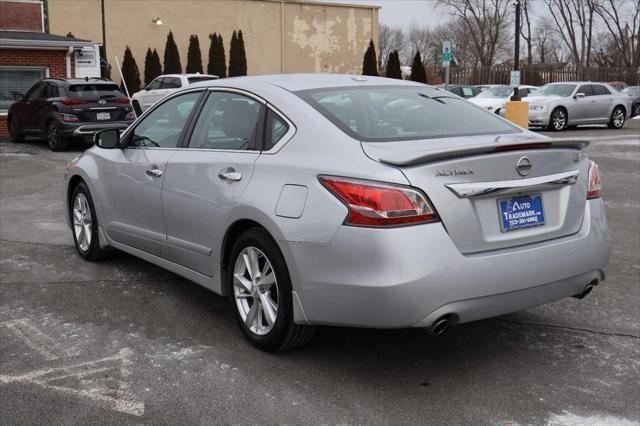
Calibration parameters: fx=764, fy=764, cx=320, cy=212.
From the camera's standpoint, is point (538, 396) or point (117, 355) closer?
point (538, 396)

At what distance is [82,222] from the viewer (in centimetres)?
644

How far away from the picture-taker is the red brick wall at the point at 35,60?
21.5 meters

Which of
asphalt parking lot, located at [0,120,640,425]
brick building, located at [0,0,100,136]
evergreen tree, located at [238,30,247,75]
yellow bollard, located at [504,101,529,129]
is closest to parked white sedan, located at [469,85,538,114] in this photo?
yellow bollard, located at [504,101,529,129]

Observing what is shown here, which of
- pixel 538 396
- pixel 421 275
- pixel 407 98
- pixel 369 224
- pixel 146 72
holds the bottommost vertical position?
pixel 538 396

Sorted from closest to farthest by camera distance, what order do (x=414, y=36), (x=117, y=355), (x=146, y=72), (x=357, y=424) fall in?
(x=357, y=424) → (x=117, y=355) → (x=146, y=72) → (x=414, y=36)

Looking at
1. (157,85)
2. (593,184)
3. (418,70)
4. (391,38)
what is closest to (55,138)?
(157,85)

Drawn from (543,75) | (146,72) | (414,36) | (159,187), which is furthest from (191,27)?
(414,36)

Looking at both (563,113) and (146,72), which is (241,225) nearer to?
(563,113)

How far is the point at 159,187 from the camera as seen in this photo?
16.7 feet

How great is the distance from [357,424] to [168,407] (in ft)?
2.92

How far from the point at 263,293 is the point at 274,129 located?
3.03 feet

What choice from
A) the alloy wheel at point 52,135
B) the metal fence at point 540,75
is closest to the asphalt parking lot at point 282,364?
the alloy wheel at point 52,135

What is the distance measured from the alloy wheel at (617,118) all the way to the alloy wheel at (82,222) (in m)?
23.1

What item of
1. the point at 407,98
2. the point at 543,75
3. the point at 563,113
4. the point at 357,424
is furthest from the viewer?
the point at 543,75
